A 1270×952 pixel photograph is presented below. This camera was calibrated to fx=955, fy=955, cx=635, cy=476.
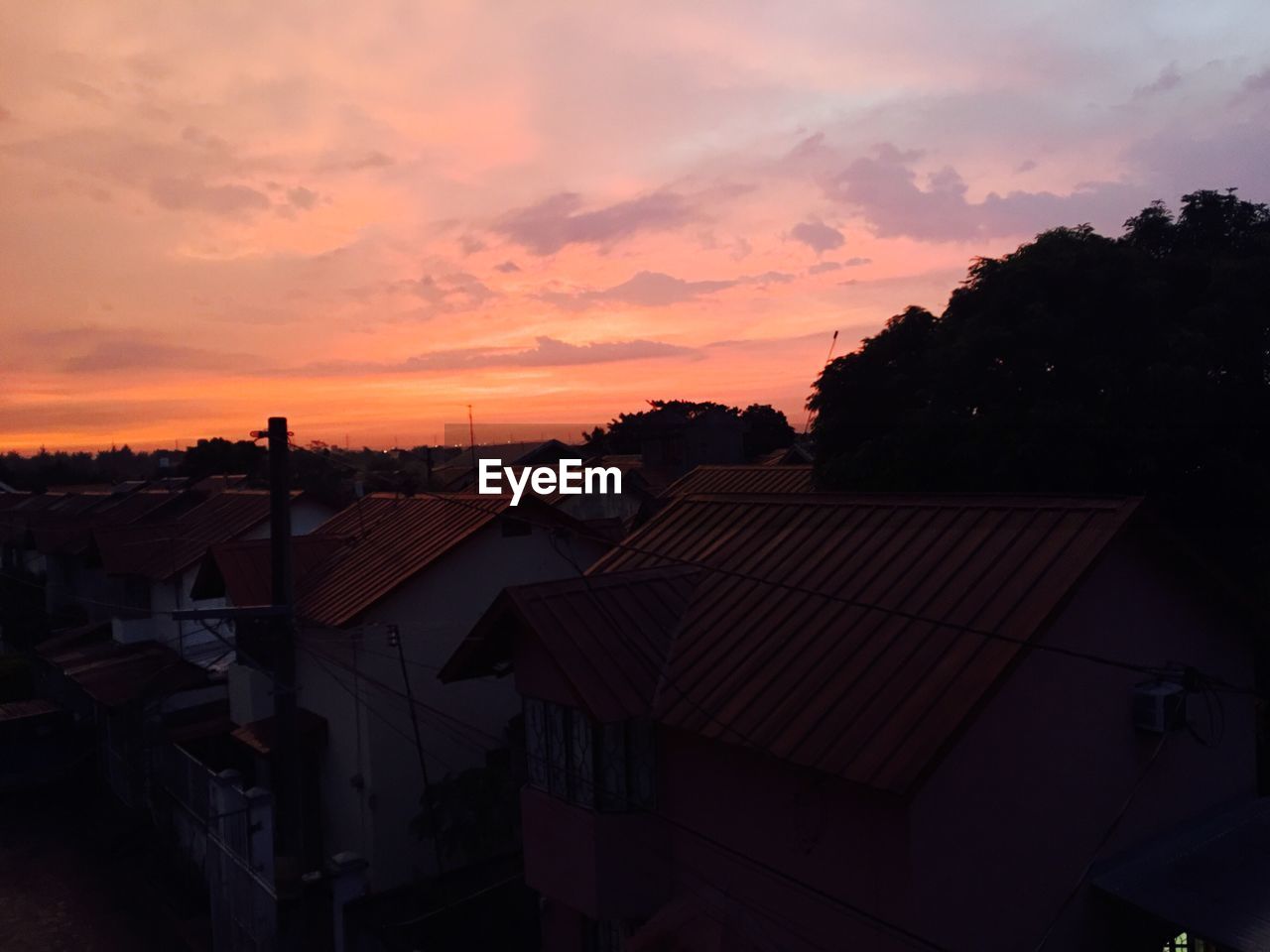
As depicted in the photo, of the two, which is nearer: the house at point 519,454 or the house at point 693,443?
the house at point 519,454

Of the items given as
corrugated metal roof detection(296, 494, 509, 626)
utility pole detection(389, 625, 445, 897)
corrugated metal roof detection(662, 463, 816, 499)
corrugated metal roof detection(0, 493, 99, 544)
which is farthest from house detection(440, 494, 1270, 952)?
corrugated metal roof detection(0, 493, 99, 544)

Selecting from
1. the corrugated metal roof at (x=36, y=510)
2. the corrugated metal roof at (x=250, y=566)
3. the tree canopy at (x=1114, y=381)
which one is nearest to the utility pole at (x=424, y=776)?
the corrugated metal roof at (x=250, y=566)

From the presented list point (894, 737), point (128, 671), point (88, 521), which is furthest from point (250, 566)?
point (88, 521)

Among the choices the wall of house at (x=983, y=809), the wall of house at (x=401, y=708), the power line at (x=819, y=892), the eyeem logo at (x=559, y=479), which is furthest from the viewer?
the eyeem logo at (x=559, y=479)

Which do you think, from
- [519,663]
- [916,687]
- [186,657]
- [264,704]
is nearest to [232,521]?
[186,657]

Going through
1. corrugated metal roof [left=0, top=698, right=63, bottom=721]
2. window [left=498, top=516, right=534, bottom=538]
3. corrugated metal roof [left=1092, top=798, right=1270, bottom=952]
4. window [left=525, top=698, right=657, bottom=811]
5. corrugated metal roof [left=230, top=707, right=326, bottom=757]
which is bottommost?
corrugated metal roof [left=0, top=698, right=63, bottom=721]

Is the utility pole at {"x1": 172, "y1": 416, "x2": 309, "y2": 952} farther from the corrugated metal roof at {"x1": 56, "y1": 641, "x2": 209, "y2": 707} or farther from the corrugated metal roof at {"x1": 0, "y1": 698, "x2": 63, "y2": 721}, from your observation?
the corrugated metal roof at {"x1": 0, "y1": 698, "x2": 63, "y2": 721}

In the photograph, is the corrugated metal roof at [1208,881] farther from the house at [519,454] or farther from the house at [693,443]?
the house at [693,443]

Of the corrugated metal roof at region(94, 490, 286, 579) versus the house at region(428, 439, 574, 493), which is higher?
the house at region(428, 439, 574, 493)
